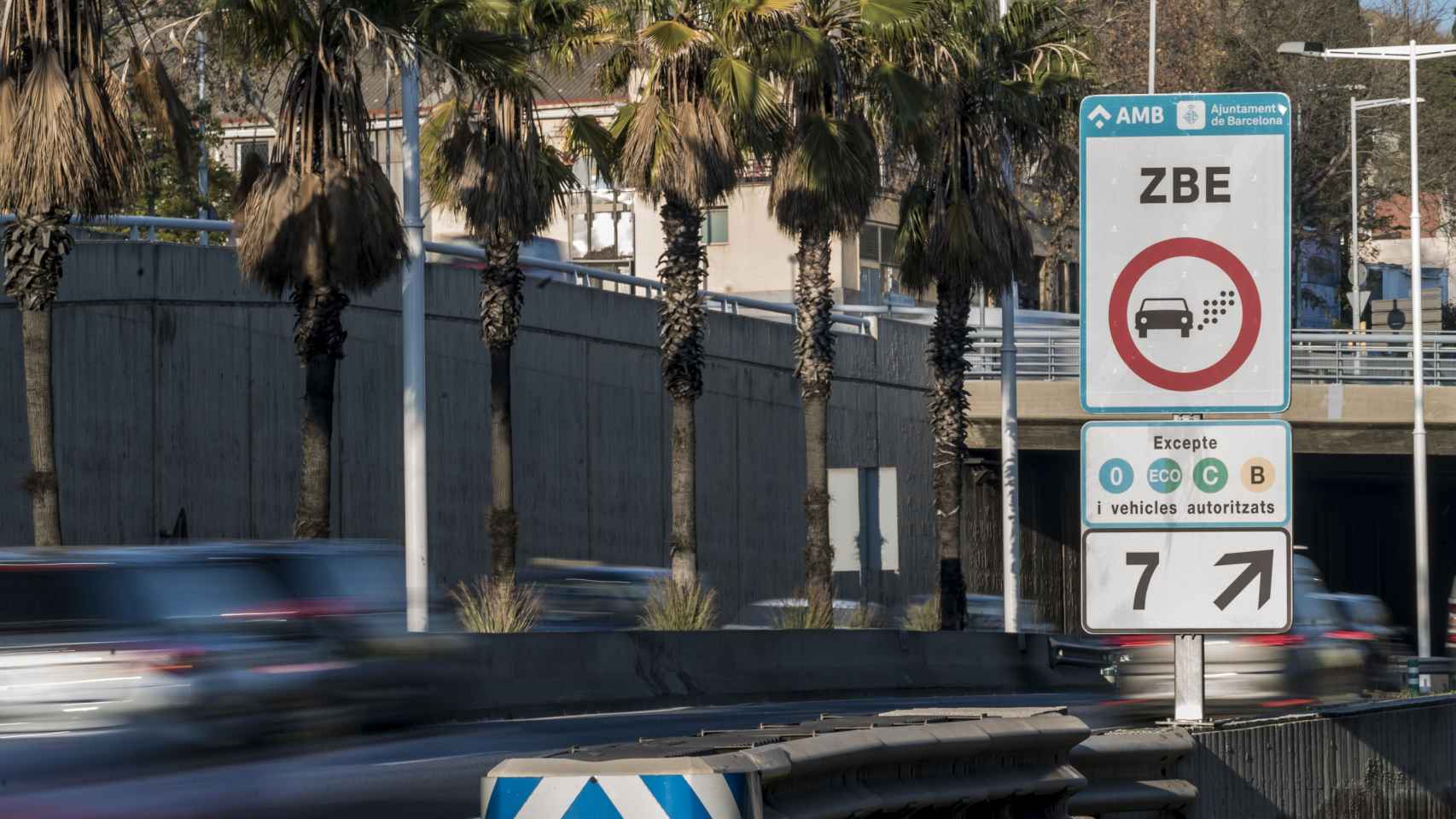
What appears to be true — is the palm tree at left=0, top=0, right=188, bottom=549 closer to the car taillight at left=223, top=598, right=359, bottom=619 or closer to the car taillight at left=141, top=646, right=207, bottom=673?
the car taillight at left=223, top=598, right=359, bottom=619

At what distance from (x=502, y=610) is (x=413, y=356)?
10.2 ft

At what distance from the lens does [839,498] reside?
108ft

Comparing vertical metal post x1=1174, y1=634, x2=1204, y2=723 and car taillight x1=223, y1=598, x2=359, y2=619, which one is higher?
car taillight x1=223, y1=598, x2=359, y2=619

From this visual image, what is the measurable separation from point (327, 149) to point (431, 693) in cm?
1179

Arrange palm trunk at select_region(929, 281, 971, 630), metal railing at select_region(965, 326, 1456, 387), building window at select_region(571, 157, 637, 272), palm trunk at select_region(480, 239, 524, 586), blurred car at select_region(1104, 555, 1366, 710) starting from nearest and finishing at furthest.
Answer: blurred car at select_region(1104, 555, 1366, 710)
palm trunk at select_region(480, 239, 524, 586)
palm trunk at select_region(929, 281, 971, 630)
metal railing at select_region(965, 326, 1456, 387)
building window at select_region(571, 157, 637, 272)

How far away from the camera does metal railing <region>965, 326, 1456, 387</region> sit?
146 ft

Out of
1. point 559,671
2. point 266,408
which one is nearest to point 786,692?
point 559,671

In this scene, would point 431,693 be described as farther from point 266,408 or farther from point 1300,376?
point 1300,376

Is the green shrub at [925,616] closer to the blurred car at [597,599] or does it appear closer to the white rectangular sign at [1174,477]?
the blurred car at [597,599]

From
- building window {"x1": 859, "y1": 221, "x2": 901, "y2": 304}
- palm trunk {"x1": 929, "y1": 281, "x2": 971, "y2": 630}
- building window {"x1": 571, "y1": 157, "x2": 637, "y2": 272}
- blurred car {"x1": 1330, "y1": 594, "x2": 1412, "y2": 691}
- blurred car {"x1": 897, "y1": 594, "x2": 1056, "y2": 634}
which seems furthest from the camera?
building window {"x1": 571, "y1": 157, "x2": 637, "y2": 272}

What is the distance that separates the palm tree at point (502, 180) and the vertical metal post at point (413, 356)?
410 centimetres

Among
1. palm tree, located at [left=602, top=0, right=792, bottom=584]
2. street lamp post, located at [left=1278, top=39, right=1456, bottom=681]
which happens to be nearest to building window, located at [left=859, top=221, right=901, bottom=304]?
street lamp post, located at [left=1278, top=39, right=1456, bottom=681]

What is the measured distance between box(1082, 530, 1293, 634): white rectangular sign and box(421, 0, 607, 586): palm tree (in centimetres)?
1918

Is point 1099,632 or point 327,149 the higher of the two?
point 327,149
